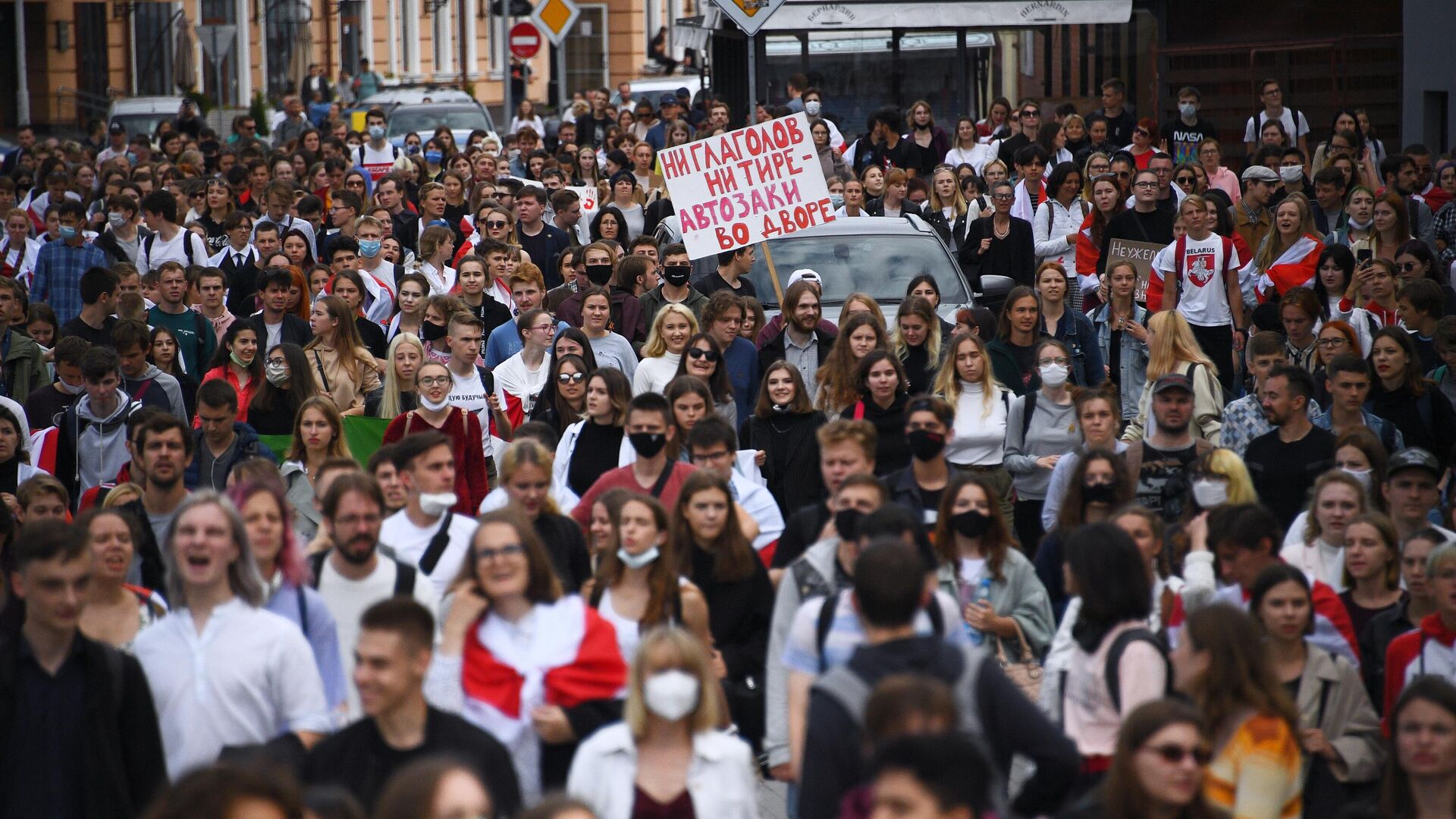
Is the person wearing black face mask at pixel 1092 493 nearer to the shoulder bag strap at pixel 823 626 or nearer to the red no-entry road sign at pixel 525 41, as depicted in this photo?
the shoulder bag strap at pixel 823 626

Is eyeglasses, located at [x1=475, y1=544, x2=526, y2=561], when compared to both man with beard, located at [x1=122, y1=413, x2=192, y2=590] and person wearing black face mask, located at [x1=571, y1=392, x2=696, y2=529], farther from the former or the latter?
man with beard, located at [x1=122, y1=413, x2=192, y2=590]

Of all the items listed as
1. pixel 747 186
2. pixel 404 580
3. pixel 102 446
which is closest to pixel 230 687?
pixel 404 580

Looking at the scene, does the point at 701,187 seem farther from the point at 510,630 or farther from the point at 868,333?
the point at 510,630

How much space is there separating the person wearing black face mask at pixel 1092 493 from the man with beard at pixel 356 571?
248cm

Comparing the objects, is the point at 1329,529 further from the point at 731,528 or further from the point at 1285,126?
the point at 1285,126

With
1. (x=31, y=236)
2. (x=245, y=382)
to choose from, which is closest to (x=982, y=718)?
(x=245, y=382)

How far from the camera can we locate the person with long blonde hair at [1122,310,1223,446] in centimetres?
958

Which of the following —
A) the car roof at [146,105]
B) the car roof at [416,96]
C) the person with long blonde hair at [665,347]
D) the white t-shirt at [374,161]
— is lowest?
the person with long blonde hair at [665,347]

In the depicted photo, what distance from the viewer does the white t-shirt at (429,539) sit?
6.96m

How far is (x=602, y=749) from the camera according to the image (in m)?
5.01

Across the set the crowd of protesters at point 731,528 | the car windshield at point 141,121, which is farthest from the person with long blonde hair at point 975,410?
the car windshield at point 141,121

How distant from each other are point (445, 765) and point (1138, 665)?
2.14 meters

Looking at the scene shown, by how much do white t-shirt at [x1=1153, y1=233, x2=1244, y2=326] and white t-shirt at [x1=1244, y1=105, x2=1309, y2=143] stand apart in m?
8.05

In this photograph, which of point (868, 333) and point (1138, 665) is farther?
point (868, 333)
